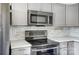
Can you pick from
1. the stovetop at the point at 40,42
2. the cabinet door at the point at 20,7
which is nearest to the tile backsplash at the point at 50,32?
the stovetop at the point at 40,42

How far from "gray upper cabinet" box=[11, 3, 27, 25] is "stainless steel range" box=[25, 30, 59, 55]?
185mm

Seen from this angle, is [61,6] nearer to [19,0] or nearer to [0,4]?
[19,0]

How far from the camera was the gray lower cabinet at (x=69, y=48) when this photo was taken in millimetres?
1518

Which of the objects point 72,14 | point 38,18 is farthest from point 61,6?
point 38,18

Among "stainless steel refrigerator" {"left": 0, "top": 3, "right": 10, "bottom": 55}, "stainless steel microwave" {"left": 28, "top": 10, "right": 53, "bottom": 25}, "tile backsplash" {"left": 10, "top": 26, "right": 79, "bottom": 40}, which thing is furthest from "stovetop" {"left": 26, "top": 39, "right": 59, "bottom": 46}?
"stainless steel refrigerator" {"left": 0, "top": 3, "right": 10, "bottom": 55}

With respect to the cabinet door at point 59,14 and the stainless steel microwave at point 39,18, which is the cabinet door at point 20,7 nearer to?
the stainless steel microwave at point 39,18

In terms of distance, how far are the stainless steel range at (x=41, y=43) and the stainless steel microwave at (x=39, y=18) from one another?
133 millimetres

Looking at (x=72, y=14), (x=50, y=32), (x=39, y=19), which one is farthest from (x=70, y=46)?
(x=39, y=19)

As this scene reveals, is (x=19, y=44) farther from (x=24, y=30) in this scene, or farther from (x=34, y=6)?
(x=34, y=6)

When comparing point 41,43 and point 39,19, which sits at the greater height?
point 39,19

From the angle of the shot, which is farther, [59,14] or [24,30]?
[59,14]

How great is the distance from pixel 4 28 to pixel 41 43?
58cm

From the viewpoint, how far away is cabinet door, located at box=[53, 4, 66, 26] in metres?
1.54

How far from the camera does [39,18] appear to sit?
1.51m
